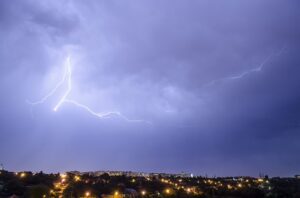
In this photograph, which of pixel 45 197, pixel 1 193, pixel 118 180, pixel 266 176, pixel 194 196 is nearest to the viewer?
pixel 45 197

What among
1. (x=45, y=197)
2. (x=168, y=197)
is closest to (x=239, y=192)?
(x=168, y=197)

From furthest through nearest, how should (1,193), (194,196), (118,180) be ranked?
(118,180), (194,196), (1,193)

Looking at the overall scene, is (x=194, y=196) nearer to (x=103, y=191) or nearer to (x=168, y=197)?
(x=168, y=197)

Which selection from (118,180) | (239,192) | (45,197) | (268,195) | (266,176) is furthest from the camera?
(266,176)

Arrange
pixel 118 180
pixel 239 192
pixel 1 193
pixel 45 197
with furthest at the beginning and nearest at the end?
pixel 118 180, pixel 239 192, pixel 1 193, pixel 45 197

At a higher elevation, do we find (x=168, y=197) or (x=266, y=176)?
(x=266, y=176)

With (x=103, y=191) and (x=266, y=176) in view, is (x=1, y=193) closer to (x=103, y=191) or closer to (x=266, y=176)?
(x=103, y=191)

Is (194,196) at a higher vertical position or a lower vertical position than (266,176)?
lower

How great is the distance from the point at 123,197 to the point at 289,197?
28.1m

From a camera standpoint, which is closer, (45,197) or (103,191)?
(45,197)

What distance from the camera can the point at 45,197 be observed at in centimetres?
4522

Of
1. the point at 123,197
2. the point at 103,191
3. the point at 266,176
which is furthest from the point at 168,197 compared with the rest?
the point at 266,176

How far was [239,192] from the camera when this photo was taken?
229 ft

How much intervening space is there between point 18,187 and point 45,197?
655 inches
